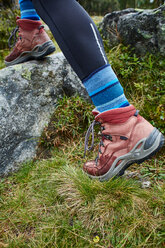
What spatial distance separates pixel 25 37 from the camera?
7.07 ft

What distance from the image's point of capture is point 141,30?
2.41m

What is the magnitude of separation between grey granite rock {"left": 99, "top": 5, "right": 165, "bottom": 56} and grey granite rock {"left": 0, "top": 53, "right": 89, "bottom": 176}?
0.90m

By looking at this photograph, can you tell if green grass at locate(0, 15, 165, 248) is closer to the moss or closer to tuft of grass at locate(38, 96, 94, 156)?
tuft of grass at locate(38, 96, 94, 156)

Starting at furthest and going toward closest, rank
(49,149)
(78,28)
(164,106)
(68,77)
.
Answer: (68,77) < (49,149) < (164,106) < (78,28)

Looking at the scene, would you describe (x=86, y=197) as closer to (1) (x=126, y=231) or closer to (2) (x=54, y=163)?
(1) (x=126, y=231)

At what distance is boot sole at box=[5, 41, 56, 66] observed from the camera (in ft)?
6.87

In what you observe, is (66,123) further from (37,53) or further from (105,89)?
(105,89)

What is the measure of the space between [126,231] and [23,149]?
1332 mm

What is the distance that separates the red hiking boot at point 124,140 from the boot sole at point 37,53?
119cm

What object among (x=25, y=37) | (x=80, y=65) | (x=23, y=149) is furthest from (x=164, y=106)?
(x=25, y=37)

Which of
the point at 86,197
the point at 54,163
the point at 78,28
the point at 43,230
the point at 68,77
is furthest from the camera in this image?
the point at 68,77

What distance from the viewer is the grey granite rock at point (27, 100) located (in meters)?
1.95

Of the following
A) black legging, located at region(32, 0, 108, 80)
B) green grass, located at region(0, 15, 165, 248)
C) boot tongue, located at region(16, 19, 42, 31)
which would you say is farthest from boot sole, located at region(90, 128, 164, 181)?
boot tongue, located at region(16, 19, 42, 31)

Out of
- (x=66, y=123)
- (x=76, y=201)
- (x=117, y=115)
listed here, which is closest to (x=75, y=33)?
(x=117, y=115)
